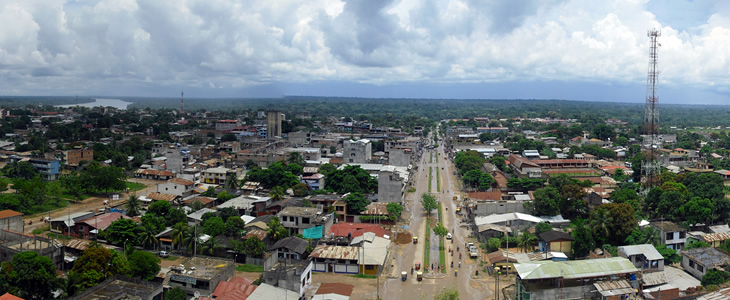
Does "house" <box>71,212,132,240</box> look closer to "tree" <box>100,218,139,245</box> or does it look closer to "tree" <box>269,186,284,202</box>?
"tree" <box>100,218,139,245</box>

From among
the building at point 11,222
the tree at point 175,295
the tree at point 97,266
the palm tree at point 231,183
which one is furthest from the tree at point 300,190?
the tree at point 175,295

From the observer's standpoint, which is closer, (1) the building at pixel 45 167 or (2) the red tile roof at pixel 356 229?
(2) the red tile roof at pixel 356 229

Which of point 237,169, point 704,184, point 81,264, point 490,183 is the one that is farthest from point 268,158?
point 704,184

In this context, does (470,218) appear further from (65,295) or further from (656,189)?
(65,295)

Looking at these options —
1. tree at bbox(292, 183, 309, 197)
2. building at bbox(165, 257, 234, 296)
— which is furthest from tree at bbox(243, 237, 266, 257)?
tree at bbox(292, 183, 309, 197)

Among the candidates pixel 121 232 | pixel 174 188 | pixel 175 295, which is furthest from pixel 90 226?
pixel 175 295

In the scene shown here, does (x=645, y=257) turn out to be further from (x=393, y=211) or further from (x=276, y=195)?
(x=276, y=195)

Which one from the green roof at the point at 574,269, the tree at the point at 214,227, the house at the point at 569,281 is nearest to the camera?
the house at the point at 569,281

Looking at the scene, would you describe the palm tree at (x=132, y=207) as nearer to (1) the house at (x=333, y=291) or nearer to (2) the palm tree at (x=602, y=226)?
(1) the house at (x=333, y=291)
